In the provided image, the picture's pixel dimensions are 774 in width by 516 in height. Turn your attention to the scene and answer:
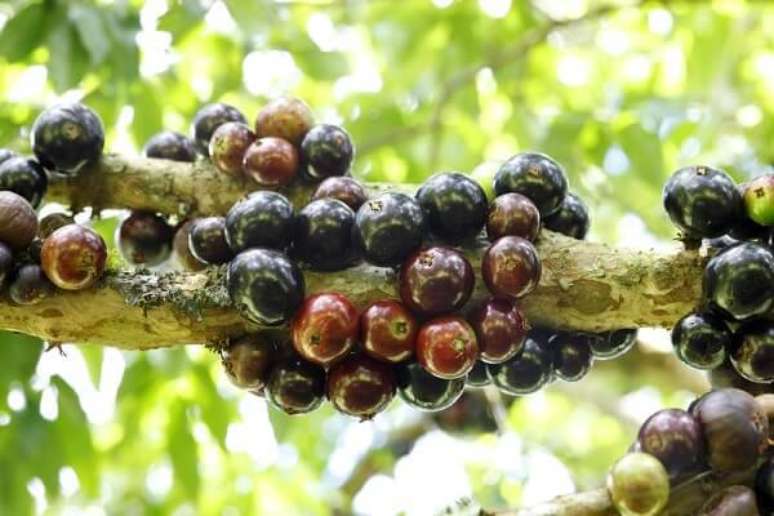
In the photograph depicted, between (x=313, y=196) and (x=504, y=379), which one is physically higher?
(x=313, y=196)

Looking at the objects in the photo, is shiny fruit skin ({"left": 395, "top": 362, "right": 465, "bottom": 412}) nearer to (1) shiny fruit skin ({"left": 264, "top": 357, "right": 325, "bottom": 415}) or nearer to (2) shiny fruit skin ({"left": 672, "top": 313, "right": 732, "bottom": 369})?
(1) shiny fruit skin ({"left": 264, "top": 357, "right": 325, "bottom": 415})

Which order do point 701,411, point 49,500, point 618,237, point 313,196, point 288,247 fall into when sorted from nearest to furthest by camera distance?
1. point 701,411
2. point 288,247
3. point 313,196
4. point 49,500
5. point 618,237

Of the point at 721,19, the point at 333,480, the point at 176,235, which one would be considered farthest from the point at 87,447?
the point at 721,19

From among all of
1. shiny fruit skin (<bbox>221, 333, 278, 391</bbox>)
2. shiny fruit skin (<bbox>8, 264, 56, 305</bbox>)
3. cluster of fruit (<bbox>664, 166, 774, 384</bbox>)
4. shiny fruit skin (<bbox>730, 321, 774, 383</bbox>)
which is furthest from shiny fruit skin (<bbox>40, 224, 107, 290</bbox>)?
shiny fruit skin (<bbox>730, 321, 774, 383</bbox>)

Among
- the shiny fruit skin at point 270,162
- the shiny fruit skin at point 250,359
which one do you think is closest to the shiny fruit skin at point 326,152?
the shiny fruit skin at point 270,162

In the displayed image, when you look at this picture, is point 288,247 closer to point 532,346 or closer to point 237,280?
point 237,280

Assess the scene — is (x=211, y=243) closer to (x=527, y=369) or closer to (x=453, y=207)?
(x=453, y=207)
